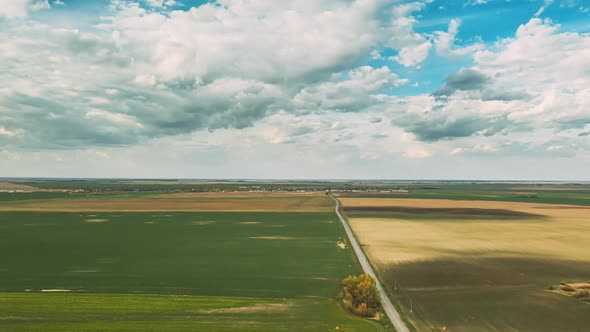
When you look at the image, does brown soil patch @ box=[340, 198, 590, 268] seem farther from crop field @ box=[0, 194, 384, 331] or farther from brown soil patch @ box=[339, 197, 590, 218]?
brown soil patch @ box=[339, 197, 590, 218]

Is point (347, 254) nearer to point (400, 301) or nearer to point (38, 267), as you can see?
point (400, 301)

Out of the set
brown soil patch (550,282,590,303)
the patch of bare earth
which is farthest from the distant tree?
the patch of bare earth

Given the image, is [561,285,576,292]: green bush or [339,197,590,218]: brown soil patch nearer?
[561,285,576,292]: green bush

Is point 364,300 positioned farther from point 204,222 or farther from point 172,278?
point 204,222

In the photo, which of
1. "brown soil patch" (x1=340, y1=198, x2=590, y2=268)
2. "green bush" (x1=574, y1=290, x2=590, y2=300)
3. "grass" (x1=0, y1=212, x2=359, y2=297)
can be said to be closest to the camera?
"green bush" (x1=574, y1=290, x2=590, y2=300)

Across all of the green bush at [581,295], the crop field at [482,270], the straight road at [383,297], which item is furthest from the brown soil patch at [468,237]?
the green bush at [581,295]

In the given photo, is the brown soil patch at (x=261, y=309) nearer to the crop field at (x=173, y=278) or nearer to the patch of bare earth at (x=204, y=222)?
the crop field at (x=173, y=278)

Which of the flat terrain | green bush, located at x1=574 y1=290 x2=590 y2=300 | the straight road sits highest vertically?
the flat terrain

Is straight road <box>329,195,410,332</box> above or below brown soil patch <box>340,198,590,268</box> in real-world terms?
below

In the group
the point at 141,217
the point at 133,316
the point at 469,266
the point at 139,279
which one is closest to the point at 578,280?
the point at 469,266
